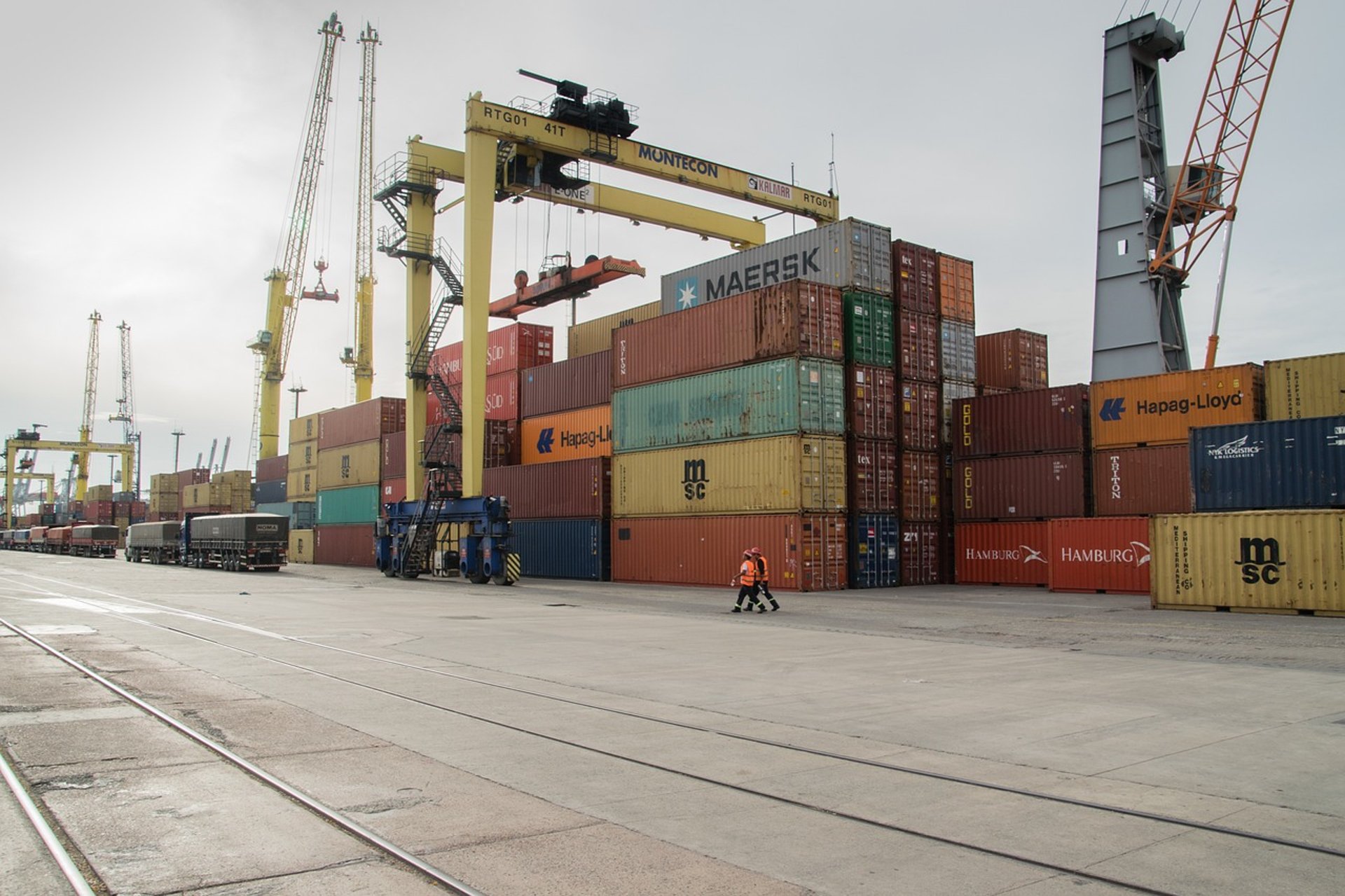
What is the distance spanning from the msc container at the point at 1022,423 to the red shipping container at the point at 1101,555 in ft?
10.9

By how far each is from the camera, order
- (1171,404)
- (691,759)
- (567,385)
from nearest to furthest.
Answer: (691,759), (1171,404), (567,385)

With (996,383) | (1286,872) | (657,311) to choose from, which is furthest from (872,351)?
(1286,872)

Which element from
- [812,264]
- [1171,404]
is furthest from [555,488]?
[1171,404]

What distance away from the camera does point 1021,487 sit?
32250mm

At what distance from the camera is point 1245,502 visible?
23000 mm

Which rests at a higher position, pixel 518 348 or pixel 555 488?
pixel 518 348

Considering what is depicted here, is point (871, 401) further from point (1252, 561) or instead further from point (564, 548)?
point (564, 548)

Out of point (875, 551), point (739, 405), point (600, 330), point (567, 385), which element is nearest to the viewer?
point (739, 405)

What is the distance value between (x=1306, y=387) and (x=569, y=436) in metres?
27.4

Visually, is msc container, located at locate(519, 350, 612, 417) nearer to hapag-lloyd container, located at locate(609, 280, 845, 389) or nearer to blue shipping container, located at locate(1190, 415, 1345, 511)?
hapag-lloyd container, located at locate(609, 280, 845, 389)

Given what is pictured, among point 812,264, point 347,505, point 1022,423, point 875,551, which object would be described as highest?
point 812,264

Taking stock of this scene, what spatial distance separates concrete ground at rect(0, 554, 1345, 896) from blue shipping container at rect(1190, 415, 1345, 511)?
5.73 metres

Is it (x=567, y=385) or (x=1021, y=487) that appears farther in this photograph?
(x=567, y=385)

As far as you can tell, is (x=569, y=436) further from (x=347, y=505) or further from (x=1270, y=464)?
(x=1270, y=464)
